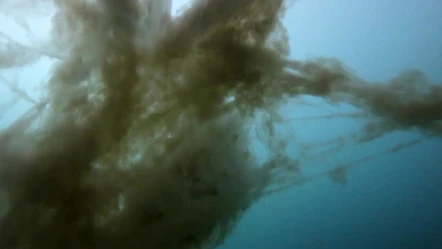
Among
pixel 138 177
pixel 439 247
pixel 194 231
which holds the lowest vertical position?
pixel 439 247

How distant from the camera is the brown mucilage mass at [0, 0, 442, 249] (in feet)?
4.07

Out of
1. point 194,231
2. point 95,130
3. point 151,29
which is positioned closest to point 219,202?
point 194,231

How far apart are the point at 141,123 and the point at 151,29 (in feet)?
1.20

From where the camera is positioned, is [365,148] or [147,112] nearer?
[147,112]

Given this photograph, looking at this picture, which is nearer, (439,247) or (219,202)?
(219,202)

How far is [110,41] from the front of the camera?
4.06 ft

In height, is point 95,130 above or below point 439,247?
above

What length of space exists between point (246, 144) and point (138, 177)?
55cm

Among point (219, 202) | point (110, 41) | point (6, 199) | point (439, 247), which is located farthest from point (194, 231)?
point (439, 247)

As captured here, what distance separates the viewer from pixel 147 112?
1.33 meters

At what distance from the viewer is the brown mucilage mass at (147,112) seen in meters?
1.24

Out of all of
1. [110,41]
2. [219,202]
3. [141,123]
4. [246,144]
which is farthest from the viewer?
[246,144]

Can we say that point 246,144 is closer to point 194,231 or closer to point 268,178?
point 268,178

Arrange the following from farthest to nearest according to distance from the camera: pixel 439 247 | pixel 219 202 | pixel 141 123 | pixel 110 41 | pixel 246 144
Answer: pixel 439 247 → pixel 246 144 → pixel 219 202 → pixel 141 123 → pixel 110 41
